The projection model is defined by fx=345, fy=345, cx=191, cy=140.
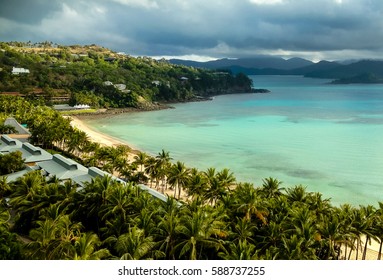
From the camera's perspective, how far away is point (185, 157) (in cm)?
2728

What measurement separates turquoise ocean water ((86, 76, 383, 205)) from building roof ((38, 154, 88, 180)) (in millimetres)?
10102

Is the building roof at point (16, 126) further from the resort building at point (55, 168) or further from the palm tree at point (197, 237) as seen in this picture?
the palm tree at point (197, 237)

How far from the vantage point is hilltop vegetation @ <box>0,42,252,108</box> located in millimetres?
53969

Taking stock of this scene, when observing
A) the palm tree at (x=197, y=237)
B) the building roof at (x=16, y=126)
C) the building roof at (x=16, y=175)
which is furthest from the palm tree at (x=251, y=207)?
the building roof at (x=16, y=126)

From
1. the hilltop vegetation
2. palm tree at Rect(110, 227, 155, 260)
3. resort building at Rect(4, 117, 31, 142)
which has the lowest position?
resort building at Rect(4, 117, 31, 142)

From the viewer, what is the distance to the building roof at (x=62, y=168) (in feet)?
51.4

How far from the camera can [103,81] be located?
64375 mm

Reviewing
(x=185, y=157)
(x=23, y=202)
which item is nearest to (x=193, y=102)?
(x=185, y=157)

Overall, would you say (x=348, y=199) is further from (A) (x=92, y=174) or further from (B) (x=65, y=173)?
(B) (x=65, y=173)

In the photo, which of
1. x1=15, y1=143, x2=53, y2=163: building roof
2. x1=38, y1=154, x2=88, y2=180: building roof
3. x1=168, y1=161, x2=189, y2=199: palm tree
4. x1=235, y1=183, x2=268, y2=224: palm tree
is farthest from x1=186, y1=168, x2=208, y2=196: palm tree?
x1=15, y1=143, x2=53, y2=163: building roof

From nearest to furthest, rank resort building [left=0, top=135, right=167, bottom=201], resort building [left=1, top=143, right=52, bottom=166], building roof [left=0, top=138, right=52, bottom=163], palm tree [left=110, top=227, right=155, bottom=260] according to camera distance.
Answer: palm tree [left=110, top=227, right=155, bottom=260], resort building [left=0, top=135, right=167, bottom=201], resort building [left=1, top=143, right=52, bottom=166], building roof [left=0, top=138, right=52, bottom=163]

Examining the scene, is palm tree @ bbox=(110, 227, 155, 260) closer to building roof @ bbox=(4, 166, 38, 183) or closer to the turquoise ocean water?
building roof @ bbox=(4, 166, 38, 183)

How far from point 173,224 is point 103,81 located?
59674mm
